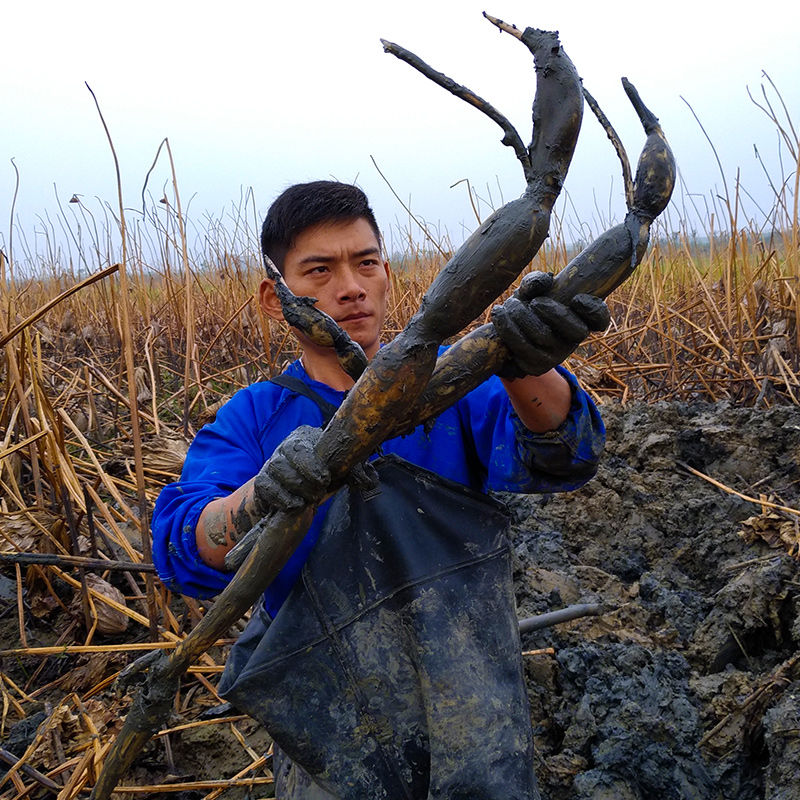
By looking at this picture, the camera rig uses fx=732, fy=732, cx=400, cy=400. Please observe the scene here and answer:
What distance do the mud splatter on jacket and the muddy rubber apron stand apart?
82 mm

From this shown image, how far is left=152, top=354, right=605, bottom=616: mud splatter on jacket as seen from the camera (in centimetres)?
117

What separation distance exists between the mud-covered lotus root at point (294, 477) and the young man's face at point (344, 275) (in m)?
0.46

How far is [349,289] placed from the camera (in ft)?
4.24

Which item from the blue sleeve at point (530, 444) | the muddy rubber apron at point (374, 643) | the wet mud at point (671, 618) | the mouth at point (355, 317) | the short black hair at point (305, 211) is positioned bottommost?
the wet mud at point (671, 618)

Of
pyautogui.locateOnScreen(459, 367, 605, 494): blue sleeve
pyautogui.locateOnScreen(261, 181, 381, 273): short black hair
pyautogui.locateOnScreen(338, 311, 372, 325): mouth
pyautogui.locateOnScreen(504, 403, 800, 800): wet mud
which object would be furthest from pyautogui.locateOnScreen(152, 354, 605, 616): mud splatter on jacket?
pyautogui.locateOnScreen(504, 403, 800, 800): wet mud

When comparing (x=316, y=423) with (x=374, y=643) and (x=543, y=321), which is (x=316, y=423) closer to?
(x=374, y=643)

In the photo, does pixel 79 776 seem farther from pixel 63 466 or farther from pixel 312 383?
pixel 312 383

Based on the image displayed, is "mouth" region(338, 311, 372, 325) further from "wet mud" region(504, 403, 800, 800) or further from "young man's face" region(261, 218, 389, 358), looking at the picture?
"wet mud" region(504, 403, 800, 800)

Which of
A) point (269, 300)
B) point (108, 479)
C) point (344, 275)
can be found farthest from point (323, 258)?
point (108, 479)

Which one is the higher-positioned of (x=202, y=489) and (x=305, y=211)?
(x=305, y=211)

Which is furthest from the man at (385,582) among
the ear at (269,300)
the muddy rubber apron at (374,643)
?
the ear at (269,300)

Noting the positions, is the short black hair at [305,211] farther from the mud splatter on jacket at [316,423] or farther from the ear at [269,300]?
the mud splatter on jacket at [316,423]

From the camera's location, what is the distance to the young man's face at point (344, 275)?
4.25 ft

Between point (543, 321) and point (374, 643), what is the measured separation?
23.0 inches
